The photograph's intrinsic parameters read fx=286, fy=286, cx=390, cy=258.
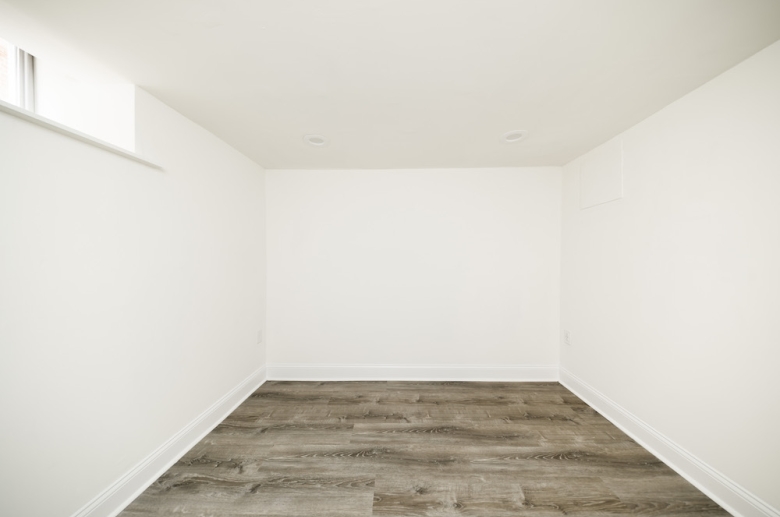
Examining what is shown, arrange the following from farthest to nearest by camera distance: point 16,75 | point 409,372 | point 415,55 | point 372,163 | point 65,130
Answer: point 409,372 → point 372,163 → point 16,75 → point 415,55 → point 65,130

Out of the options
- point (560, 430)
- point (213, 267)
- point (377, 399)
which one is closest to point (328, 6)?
point (213, 267)

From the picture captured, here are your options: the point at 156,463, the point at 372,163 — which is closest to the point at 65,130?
the point at 156,463

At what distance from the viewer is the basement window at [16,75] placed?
58.0 inches

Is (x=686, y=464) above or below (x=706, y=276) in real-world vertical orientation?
below

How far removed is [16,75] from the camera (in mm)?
1523

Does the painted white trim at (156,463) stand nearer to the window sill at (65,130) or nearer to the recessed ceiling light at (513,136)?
the window sill at (65,130)

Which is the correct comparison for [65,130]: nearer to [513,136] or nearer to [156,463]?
[156,463]

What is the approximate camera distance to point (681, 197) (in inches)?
70.7

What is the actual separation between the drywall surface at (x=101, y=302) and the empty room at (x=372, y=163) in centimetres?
1

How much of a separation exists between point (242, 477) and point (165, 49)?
2.36 metres

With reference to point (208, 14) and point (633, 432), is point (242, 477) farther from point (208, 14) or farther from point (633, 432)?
point (633, 432)

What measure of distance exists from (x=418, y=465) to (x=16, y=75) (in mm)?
3186

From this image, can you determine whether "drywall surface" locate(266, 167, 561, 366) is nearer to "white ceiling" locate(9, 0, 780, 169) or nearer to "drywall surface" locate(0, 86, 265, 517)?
"drywall surface" locate(0, 86, 265, 517)

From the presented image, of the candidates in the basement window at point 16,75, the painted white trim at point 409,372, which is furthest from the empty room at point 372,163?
the painted white trim at point 409,372
